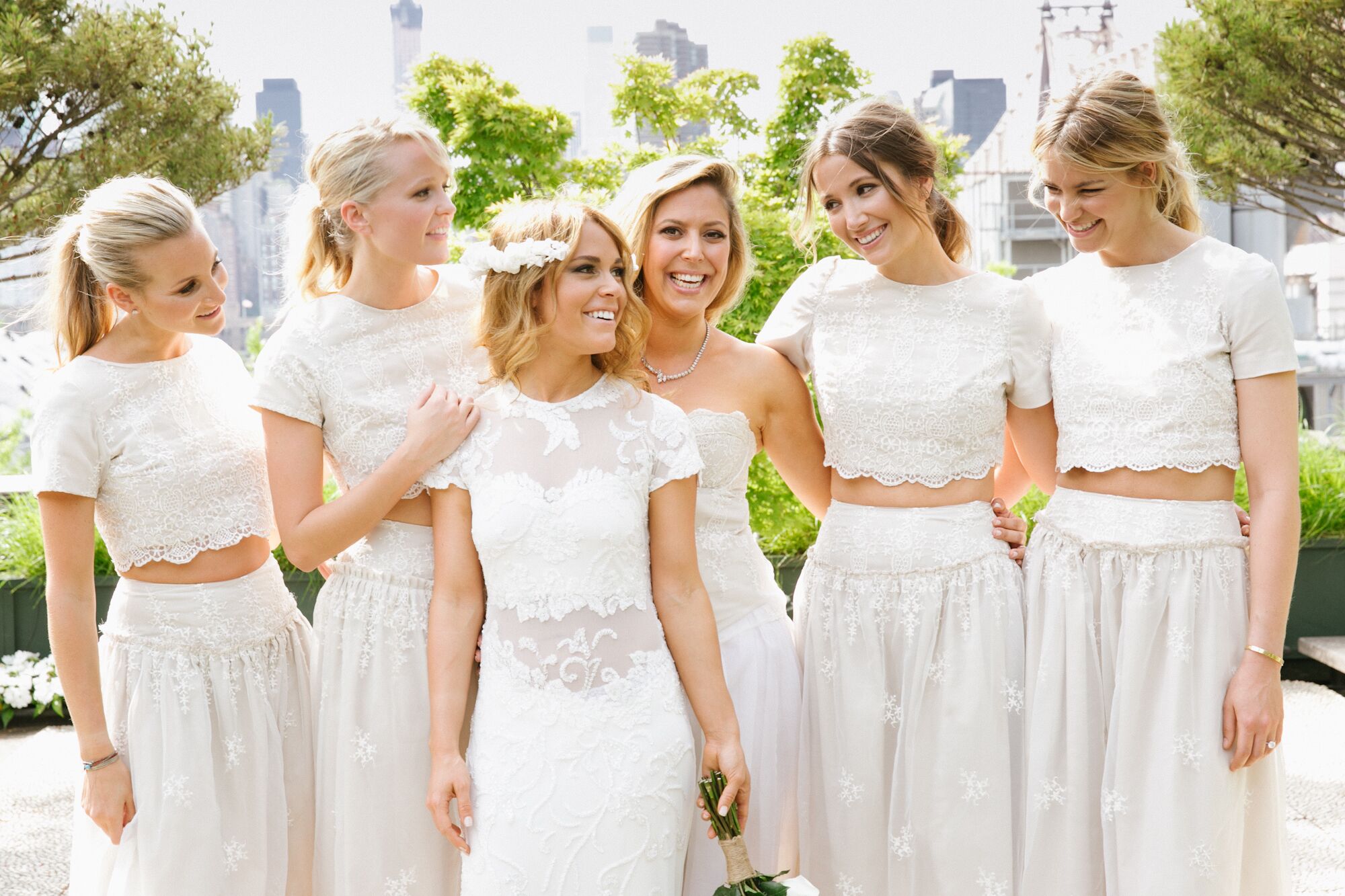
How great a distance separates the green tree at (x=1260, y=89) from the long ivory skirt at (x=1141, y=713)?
6.11 m

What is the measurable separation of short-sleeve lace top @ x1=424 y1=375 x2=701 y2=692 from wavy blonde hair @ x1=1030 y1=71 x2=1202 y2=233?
3.58 ft

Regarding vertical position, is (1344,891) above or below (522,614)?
below

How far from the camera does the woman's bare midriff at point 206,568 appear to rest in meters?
2.43

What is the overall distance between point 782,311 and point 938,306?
0.43m

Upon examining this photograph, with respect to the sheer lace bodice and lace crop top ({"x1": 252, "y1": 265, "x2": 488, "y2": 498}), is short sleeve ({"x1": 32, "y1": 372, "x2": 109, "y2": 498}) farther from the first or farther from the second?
the sheer lace bodice

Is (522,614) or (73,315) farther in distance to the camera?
(73,315)

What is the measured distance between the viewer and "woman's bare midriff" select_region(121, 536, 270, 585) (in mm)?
2434

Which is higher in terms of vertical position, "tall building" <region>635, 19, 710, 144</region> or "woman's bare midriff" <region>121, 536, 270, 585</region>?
"tall building" <region>635, 19, 710, 144</region>

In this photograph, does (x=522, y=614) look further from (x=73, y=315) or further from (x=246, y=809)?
(x=73, y=315)

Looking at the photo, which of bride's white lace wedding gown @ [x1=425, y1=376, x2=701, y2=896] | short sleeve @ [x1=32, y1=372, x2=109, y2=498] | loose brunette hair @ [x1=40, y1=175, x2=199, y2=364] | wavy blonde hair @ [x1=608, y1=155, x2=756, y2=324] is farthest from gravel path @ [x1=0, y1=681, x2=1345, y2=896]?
wavy blonde hair @ [x1=608, y1=155, x2=756, y2=324]

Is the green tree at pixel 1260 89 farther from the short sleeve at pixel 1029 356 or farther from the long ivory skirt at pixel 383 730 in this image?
the long ivory skirt at pixel 383 730

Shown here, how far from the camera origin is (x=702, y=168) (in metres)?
2.74

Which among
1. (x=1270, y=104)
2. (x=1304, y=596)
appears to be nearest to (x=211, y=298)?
(x=1304, y=596)

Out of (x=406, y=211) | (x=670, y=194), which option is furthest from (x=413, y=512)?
(x=670, y=194)
